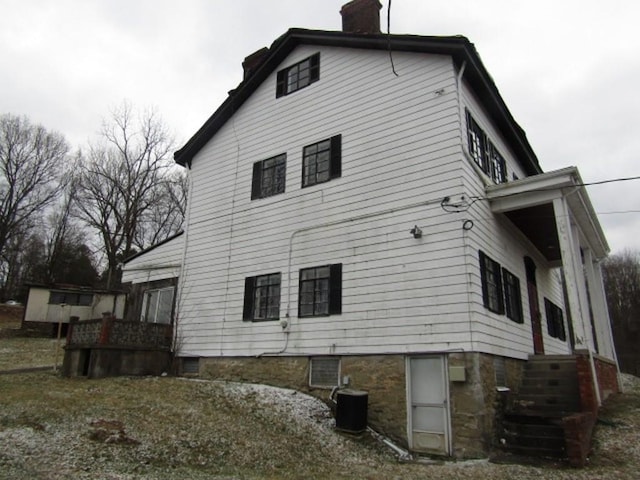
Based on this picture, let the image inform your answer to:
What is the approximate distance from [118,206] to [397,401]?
97.9 ft

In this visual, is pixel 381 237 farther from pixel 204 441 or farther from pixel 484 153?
pixel 204 441

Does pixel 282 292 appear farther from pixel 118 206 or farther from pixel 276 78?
pixel 118 206

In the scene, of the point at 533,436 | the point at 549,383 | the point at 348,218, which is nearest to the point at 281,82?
the point at 348,218

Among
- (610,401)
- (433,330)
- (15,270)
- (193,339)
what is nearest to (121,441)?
(433,330)

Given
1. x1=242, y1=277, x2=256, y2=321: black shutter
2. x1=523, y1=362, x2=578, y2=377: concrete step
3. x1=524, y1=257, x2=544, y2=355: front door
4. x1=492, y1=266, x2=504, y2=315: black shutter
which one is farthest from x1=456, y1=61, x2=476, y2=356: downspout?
x1=242, y1=277, x2=256, y2=321: black shutter

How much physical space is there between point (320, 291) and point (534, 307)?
6.87m

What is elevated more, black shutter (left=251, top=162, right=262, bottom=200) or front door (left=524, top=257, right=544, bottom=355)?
black shutter (left=251, top=162, right=262, bottom=200)

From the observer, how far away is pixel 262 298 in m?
12.8

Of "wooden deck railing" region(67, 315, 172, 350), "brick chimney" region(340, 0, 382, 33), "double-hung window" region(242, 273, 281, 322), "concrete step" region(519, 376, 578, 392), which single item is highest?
"brick chimney" region(340, 0, 382, 33)

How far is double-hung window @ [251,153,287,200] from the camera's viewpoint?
13.6 m

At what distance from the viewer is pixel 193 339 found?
1404 centimetres

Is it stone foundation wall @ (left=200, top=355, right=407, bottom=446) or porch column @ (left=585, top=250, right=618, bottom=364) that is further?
porch column @ (left=585, top=250, right=618, bottom=364)

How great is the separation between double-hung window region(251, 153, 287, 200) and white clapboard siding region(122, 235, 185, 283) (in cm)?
341

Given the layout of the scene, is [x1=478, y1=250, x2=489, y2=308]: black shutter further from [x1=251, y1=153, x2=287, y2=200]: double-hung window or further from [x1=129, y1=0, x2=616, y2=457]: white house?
[x1=251, y1=153, x2=287, y2=200]: double-hung window
